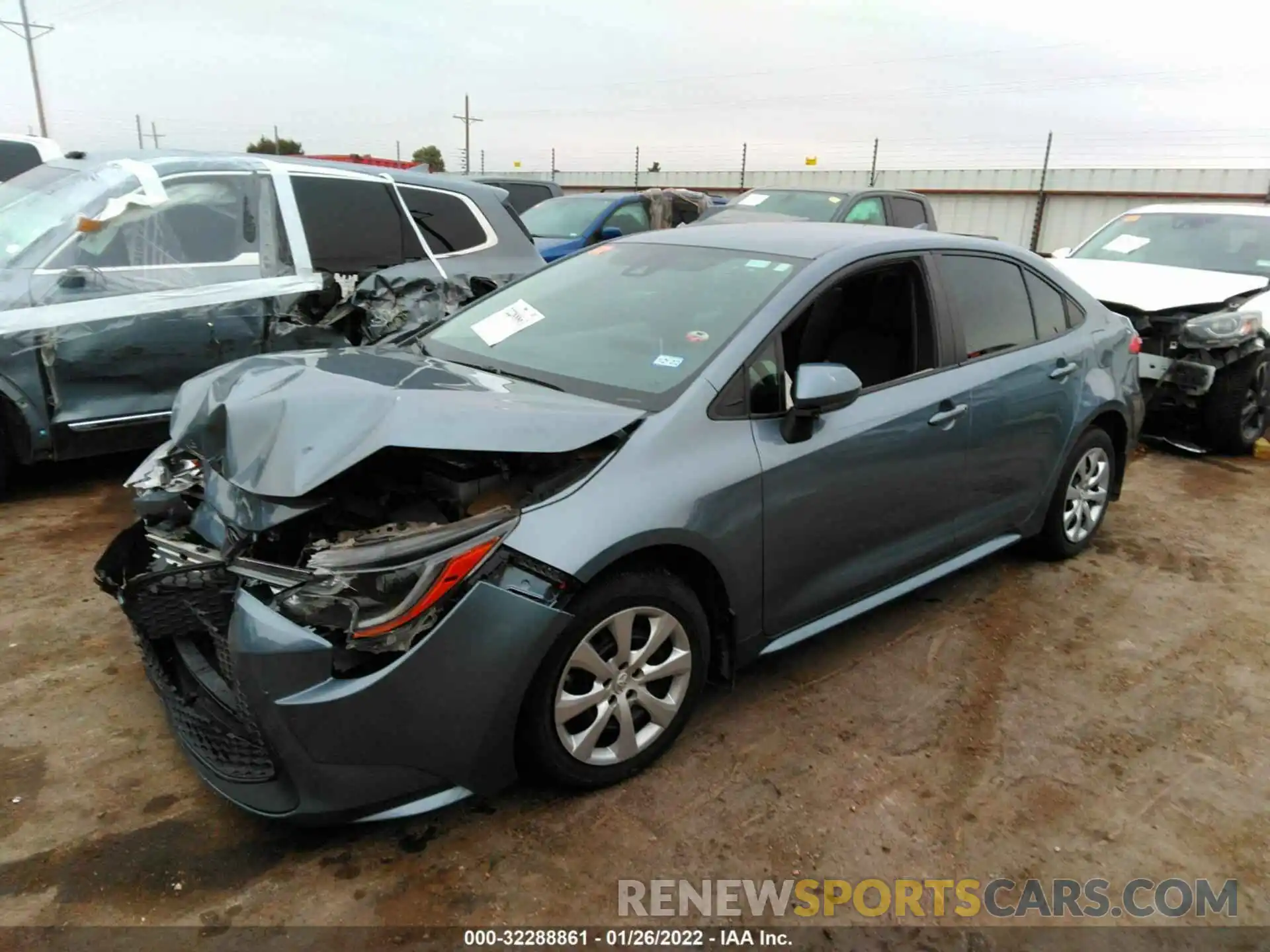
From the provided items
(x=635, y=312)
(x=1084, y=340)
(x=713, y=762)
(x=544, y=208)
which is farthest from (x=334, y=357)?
(x=544, y=208)

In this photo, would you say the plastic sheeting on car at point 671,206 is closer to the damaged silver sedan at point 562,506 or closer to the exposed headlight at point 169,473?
the damaged silver sedan at point 562,506

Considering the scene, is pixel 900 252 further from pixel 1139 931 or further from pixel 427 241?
pixel 427 241

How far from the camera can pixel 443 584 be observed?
2.25m

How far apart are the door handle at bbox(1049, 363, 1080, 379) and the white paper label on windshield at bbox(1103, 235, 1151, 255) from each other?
4393 mm

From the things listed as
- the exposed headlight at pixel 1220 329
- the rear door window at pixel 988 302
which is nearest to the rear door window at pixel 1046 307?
the rear door window at pixel 988 302

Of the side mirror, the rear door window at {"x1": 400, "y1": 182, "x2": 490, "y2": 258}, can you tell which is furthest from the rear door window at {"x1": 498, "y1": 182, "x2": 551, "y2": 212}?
the side mirror

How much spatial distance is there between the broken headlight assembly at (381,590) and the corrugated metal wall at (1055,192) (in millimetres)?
16178

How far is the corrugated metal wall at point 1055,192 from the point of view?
59.2ft

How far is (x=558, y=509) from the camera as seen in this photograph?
96.0 inches

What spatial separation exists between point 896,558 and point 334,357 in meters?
2.22

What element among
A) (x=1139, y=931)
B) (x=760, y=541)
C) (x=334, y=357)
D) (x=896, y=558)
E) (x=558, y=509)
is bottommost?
(x=1139, y=931)

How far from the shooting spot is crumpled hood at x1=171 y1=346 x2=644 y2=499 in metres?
2.38

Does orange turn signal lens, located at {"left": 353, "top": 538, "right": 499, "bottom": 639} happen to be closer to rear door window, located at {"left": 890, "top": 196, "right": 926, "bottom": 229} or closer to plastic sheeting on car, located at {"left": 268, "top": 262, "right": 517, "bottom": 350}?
plastic sheeting on car, located at {"left": 268, "top": 262, "right": 517, "bottom": 350}

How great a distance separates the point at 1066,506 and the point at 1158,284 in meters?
3.48
